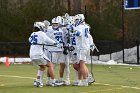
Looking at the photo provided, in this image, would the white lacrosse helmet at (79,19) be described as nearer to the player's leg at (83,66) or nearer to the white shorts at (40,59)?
the player's leg at (83,66)

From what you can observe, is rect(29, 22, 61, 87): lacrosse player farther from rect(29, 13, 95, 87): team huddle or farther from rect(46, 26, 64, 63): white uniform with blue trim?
rect(46, 26, 64, 63): white uniform with blue trim

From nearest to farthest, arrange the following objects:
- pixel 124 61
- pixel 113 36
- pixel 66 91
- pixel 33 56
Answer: pixel 66 91
pixel 33 56
pixel 124 61
pixel 113 36

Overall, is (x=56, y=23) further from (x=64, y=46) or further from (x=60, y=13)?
(x=60, y=13)

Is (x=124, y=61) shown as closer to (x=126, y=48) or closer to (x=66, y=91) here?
(x=126, y=48)

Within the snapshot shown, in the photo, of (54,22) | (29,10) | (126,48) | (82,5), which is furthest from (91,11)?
(54,22)

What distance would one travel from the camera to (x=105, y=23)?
44.4m

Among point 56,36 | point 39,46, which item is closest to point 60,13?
point 56,36

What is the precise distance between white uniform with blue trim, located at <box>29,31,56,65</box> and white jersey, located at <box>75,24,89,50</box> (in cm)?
99

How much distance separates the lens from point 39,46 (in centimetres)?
1752

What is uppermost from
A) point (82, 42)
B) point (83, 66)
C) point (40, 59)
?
point (82, 42)

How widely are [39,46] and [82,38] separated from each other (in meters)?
1.46

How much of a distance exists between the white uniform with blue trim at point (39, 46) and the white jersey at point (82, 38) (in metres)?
0.99

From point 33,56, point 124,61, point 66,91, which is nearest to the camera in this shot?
point 66,91

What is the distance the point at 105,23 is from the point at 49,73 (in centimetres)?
2708
